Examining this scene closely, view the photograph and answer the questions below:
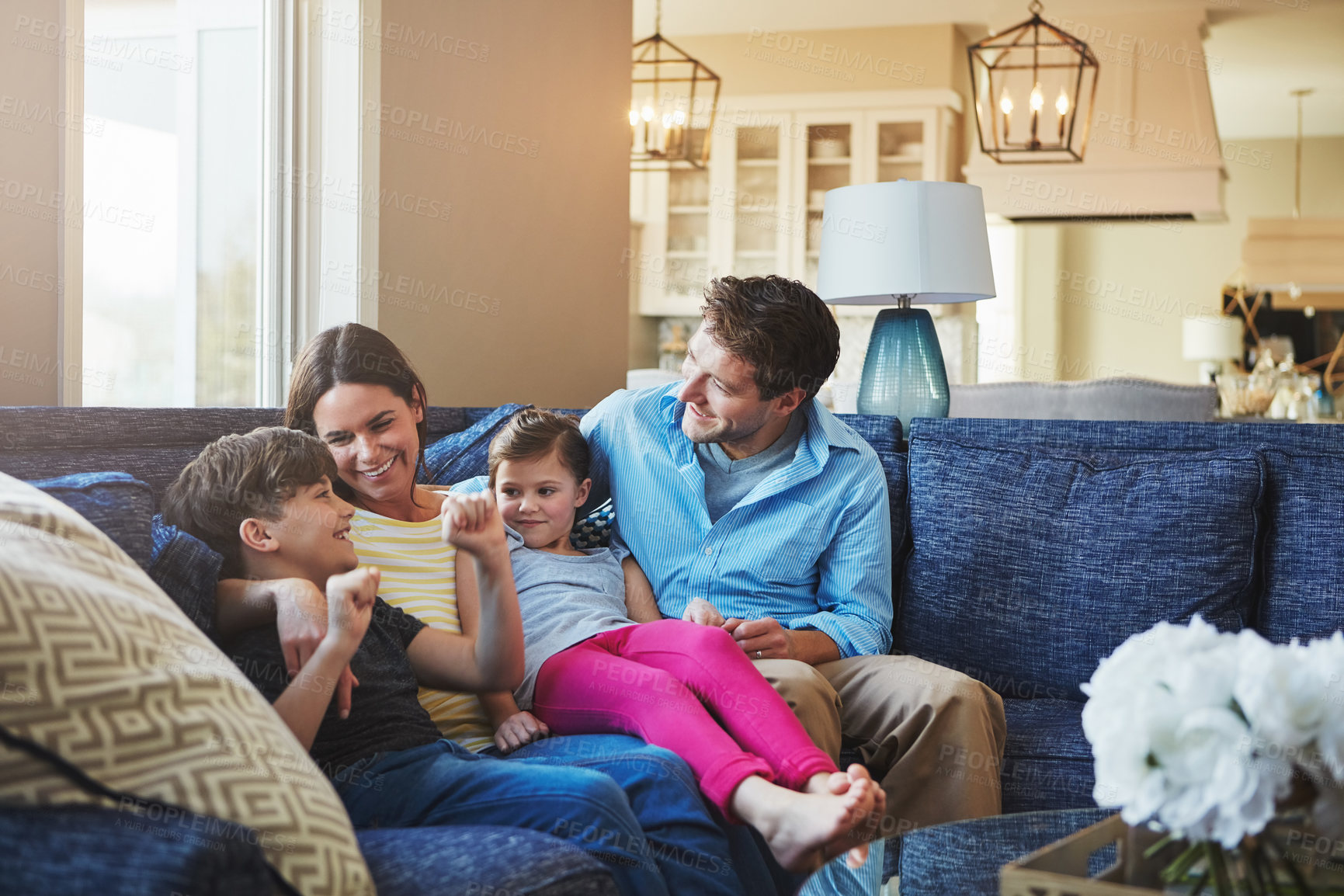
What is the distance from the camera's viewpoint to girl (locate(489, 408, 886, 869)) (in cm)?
127

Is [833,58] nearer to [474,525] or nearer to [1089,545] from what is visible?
[1089,545]

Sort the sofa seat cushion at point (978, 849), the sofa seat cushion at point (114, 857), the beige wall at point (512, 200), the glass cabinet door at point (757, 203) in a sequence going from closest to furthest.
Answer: the sofa seat cushion at point (114, 857) < the sofa seat cushion at point (978, 849) < the beige wall at point (512, 200) < the glass cabinet door at point (757, 203)

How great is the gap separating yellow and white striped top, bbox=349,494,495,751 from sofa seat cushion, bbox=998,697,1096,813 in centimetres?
75

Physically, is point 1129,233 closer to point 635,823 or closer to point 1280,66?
point 1280,66

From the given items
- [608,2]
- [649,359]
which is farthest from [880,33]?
[608,2]

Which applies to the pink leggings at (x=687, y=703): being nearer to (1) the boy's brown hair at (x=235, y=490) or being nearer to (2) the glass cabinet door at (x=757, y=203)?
(1) the boy's brown hair at (x=235, y=490)

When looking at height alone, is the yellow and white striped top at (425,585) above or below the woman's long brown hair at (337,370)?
below

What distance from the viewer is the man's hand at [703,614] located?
5.50 feet

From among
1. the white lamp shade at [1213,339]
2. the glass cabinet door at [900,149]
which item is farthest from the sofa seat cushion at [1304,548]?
the white lamp shade at [1213,339]

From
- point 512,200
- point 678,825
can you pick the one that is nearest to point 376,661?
point 678,825

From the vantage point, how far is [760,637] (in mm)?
1679

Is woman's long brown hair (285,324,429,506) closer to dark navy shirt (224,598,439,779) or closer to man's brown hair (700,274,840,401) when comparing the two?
dark navy shirt (224,598,439,779)

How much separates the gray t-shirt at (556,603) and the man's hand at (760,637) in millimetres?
152

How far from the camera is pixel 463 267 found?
292cm
